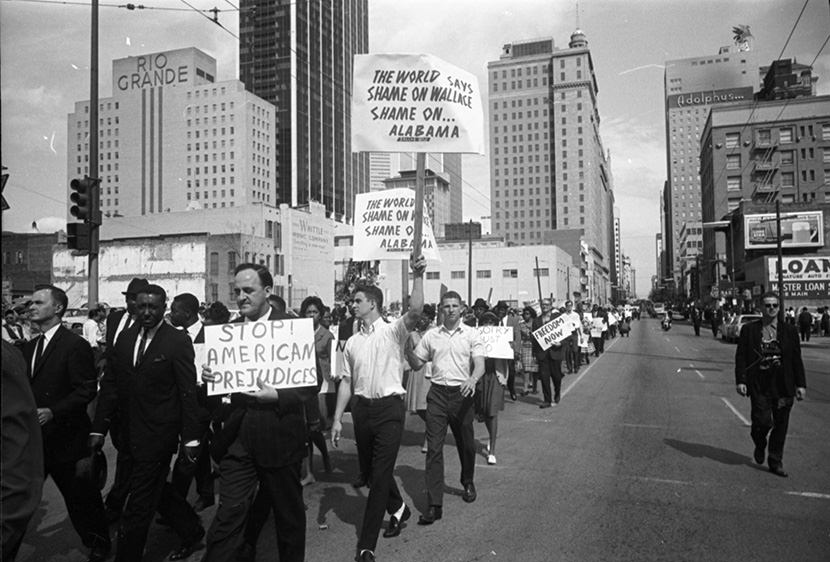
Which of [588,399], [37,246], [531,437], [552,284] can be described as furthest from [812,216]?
[37,246]

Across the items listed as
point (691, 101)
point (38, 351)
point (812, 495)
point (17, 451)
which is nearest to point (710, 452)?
point (812, 495)

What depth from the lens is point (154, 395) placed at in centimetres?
426

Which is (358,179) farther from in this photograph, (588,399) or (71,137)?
(588,399)

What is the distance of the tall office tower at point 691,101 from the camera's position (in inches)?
5374

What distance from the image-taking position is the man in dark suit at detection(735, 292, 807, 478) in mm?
6770

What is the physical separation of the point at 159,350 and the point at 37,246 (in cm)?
7222

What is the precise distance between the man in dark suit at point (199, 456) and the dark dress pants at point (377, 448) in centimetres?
124

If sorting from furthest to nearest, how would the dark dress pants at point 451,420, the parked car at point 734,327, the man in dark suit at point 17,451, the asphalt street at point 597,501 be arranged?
the parked car at point 734,327 < the dark dress pants at point 451,420 < the asphalt street at point 597,501 < the man in dark suit at point 17,451

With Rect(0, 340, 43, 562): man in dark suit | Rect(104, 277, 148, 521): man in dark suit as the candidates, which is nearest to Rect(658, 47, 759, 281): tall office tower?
Rect(104, 277, 148, 521): man in dark suit

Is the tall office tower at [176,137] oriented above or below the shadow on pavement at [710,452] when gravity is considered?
above

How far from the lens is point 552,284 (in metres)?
77.8

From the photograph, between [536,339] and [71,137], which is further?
[71,137]

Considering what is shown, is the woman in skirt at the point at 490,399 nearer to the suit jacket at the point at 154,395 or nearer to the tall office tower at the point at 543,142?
the suit jacket at the point at 154,395

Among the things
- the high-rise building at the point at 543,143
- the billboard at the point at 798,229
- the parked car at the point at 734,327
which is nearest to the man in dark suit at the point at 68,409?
the parked car at the point at 734,327
